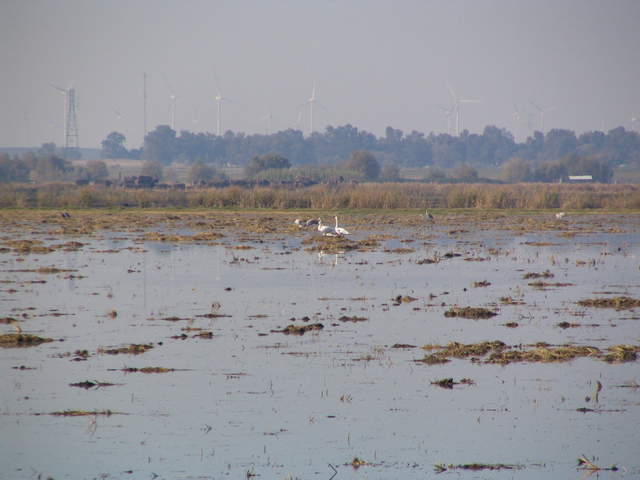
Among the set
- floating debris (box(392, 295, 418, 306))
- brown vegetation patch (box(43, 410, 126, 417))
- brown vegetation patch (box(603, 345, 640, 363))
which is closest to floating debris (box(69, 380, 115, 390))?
brown vegetation patch (box(43, 410, 126, 417))

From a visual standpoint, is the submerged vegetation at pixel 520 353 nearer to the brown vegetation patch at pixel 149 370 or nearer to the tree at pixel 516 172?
the brown vegetation patch at pixel 149 370

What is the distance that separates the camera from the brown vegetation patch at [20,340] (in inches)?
698

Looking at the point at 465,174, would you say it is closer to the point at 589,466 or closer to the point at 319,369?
the point at 319,369

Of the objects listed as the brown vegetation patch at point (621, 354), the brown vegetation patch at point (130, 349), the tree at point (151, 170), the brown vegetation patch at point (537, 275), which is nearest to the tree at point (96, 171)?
the tree at point (151, 170)

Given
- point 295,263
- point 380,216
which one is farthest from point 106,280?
point 380,216

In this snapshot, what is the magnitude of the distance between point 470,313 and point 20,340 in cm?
943

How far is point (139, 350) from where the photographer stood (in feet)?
55.9

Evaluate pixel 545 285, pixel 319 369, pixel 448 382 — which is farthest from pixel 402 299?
pixel 448 382

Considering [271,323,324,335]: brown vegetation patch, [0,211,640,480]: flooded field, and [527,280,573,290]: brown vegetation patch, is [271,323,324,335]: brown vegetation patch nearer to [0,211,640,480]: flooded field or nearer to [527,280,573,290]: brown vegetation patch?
[0,211,640,480]: flooded field

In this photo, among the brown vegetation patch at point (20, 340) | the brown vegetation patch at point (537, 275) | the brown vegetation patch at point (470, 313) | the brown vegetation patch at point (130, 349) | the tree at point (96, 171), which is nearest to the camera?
the brown vegetation patch at point (130, 349)

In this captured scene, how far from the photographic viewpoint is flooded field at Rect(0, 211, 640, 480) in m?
11.6

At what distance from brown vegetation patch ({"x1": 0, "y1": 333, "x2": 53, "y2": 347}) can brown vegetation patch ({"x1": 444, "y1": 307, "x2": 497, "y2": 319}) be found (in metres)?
8.58

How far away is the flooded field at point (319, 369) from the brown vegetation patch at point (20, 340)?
0.19 ft

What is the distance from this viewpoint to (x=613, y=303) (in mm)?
22672
